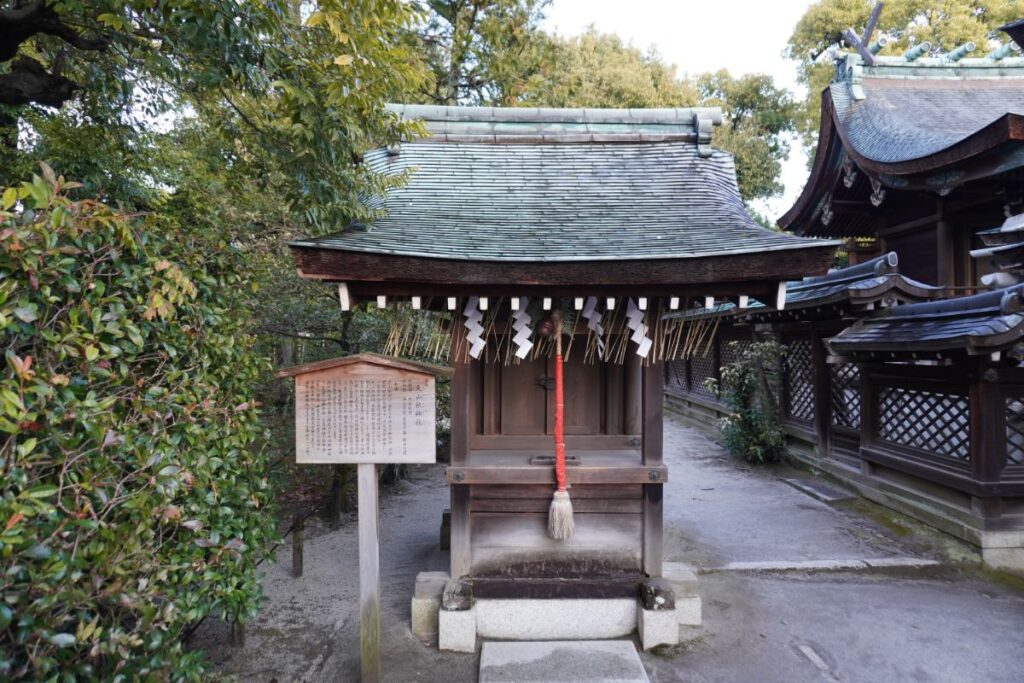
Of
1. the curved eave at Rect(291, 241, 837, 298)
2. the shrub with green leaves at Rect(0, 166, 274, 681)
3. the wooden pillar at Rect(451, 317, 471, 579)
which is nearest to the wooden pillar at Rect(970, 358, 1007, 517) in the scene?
the curved eave at Rect(291, 241, 837, 298)

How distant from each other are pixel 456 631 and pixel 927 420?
6399mm

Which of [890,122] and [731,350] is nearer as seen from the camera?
[890,122]

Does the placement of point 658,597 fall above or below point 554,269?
below

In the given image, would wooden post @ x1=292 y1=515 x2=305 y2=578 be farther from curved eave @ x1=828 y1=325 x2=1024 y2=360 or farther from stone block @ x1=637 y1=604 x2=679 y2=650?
curved eave @ x1=828 y1=325 x2=1024 y2=360

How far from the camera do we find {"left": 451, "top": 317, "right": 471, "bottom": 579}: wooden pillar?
4148mm

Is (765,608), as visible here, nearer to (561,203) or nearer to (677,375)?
(561,203)

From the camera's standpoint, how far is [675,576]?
4.45m

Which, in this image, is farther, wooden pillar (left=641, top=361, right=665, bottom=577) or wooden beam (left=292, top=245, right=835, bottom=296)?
wooden pillar (left=641, top=361, right=665, bottom=577)

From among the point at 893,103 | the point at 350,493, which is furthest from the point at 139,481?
the point at 893,103

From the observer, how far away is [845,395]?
8336mm

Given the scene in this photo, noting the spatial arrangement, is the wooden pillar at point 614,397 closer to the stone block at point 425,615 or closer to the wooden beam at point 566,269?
the wooden beam at point 566,269

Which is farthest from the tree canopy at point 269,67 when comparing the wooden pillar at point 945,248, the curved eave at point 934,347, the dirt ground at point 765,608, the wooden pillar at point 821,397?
the wooden pillar at point 945,248

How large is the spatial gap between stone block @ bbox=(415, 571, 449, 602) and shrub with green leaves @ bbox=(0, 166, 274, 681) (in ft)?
4.38

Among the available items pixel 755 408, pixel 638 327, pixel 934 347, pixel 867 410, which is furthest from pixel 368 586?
pixel 755 408
